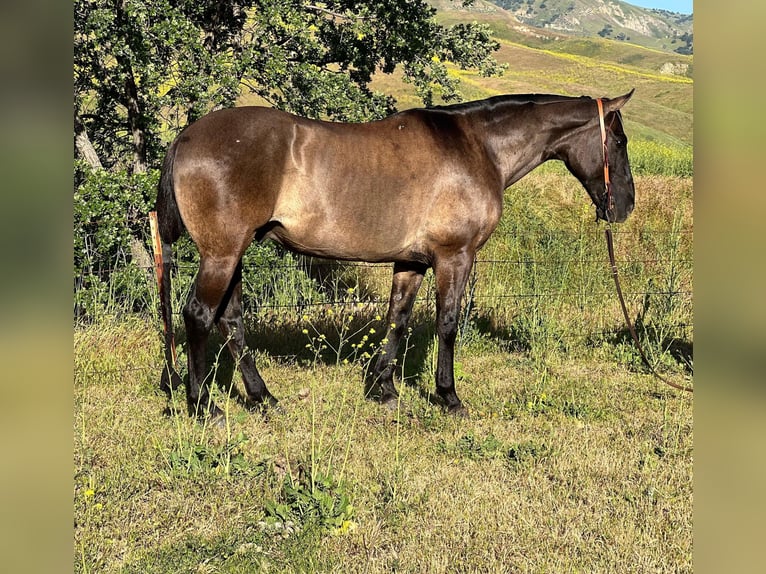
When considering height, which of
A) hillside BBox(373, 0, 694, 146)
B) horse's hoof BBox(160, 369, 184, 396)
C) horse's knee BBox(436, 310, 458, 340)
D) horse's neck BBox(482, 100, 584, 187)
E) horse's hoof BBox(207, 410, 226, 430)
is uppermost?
hillside BBox(373, 0, 694, 146)

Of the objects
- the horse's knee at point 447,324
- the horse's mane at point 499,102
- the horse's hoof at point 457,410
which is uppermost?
the horse's mane at point 499,102

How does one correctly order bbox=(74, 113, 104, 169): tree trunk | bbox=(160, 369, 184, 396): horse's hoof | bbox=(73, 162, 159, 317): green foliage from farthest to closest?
1. bbox=(74, 113, 104, 169): tree trunk
2. bbox=(73, 162, 159, 317): green foliage
3. bbox=(160, 369, 184, 396): horse's hoof

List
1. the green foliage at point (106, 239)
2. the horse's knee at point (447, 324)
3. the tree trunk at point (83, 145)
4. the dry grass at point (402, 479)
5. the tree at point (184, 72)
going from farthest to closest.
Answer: the tree trunk at point (83, 145) < the tree at point (184, 72) < the green foliage at point (106, 239) < the horse's knee at point (447, 324) < the dry grass at point (402, 479)

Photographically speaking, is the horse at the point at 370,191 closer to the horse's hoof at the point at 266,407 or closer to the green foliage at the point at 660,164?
the horse's hoof at the point at 266,407

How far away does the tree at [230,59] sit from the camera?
657 cm

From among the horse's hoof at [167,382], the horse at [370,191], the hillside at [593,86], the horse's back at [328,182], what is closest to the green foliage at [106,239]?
the horse's hoof at [167,382]

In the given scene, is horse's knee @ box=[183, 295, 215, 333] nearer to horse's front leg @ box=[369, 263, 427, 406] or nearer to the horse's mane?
horse's front leg @ box=[369, 263, 427, 406]

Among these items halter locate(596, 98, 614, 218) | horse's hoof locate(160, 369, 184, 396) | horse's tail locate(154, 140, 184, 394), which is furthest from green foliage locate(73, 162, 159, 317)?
halter locate(596, 98, 614, 218)

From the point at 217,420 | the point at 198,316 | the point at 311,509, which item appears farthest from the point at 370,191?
the point at 311,509

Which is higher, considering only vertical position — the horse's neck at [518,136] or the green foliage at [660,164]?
the horse's neck at [518,136]

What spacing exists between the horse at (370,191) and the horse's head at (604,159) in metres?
0.01

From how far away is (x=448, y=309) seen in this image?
4.95 meters

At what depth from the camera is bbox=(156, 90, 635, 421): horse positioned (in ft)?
13.8
